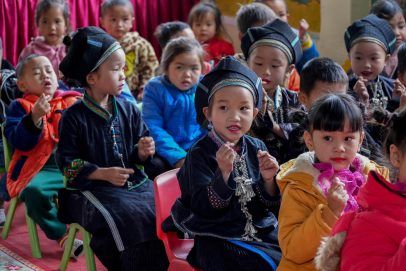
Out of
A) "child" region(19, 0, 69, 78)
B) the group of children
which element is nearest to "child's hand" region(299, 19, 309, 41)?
the group of children

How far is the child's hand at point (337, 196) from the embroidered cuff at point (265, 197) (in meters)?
0.41

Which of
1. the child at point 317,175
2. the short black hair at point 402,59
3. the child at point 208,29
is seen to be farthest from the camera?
the child at point 208,29

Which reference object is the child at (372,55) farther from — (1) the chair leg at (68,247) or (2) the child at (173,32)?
(1) the chair leg at (68,247)

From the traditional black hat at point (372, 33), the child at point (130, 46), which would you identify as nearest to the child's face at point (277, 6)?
the child at point (130, 46)

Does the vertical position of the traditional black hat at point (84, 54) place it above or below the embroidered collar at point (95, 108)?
above

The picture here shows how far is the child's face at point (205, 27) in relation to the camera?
17.0ft

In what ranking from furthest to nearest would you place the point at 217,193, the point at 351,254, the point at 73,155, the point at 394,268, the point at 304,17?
the point at 304,17, the point at 73,155, the point at 217,193, the point at 351,254, the point at 394,268

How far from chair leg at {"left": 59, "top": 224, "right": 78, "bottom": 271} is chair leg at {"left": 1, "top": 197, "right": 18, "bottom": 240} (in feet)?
1.50

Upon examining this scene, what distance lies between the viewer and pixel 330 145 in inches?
83.0

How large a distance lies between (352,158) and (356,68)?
1.51 metres

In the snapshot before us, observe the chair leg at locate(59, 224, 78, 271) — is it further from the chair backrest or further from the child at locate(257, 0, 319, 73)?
the child at locate(257, 0, 319, 73)

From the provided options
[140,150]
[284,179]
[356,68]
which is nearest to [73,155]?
[140,150]

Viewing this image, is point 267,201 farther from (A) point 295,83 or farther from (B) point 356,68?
(A) point 295,83

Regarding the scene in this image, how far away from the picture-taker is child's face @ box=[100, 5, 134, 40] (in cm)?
500
